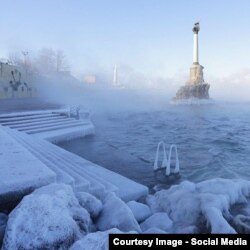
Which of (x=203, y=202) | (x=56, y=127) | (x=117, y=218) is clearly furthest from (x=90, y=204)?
(x=56, y=127)

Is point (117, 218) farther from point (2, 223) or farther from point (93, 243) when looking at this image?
point (2, 223)

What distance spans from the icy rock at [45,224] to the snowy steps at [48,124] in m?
9.72

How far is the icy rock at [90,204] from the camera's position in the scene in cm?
478

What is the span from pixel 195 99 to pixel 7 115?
67697 millimetres

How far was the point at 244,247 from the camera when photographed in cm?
315

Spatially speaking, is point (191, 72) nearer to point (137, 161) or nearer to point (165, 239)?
point (137, 161)

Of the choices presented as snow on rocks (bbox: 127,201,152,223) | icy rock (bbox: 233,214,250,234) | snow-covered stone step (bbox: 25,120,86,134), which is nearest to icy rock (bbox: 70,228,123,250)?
snow on rocks (bbox: 127,201,152,223)

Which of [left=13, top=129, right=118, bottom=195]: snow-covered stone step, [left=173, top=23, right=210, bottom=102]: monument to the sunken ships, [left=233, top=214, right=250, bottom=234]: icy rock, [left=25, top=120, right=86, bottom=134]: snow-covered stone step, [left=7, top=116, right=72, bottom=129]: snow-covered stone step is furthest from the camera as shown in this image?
[left=173, top=23, right=210, bottom=102]: monument to the sunken ships

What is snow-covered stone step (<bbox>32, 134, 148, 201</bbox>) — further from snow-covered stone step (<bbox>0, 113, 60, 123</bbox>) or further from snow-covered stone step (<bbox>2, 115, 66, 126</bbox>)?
snow-covered stone step (<bbox>0, 113, 60, 123</bbox>)

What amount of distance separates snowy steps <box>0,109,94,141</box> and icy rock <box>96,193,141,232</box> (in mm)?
9122

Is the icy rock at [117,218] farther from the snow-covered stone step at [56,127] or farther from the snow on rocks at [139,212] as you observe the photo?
the snow-covered stone step at [56,127]

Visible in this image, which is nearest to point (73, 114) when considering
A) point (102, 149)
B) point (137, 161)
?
point (102, 149)

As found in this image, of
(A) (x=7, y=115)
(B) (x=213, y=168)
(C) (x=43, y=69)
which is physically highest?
(C) (x=43, y=69)

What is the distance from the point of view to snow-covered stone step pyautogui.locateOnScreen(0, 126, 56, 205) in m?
4.73
